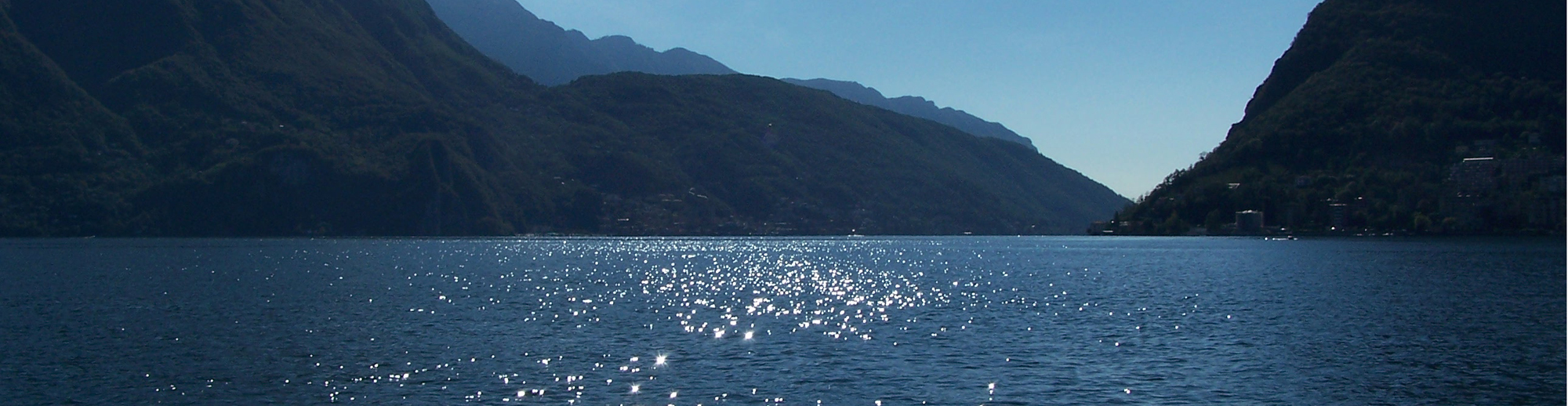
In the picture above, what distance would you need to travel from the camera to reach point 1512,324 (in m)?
53.6

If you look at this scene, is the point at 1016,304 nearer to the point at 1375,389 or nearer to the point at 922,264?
the point at 1375,389

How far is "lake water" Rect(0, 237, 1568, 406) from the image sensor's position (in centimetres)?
3462

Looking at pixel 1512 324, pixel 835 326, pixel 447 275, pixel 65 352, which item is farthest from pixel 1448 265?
pixel 65 352

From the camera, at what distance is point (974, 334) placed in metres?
49.5

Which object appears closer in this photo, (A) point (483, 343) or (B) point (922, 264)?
(A) point (483, 343)

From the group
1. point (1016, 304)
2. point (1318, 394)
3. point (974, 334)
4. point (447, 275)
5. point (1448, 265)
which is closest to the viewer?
point (1318, 394)

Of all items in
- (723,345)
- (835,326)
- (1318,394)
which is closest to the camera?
(1318,394)

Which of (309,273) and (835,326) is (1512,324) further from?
(309,273)

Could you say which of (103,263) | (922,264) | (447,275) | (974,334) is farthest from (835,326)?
(103,263)

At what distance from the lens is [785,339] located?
4781 centimetres

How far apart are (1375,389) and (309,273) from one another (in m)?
90.8

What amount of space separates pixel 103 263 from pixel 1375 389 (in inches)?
4651

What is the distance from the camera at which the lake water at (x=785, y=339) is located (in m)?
34.6

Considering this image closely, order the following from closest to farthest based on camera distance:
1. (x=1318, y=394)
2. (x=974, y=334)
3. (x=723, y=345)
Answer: (x=1318, y=394) → (x=723, y=345) → (x=974, y=334)
